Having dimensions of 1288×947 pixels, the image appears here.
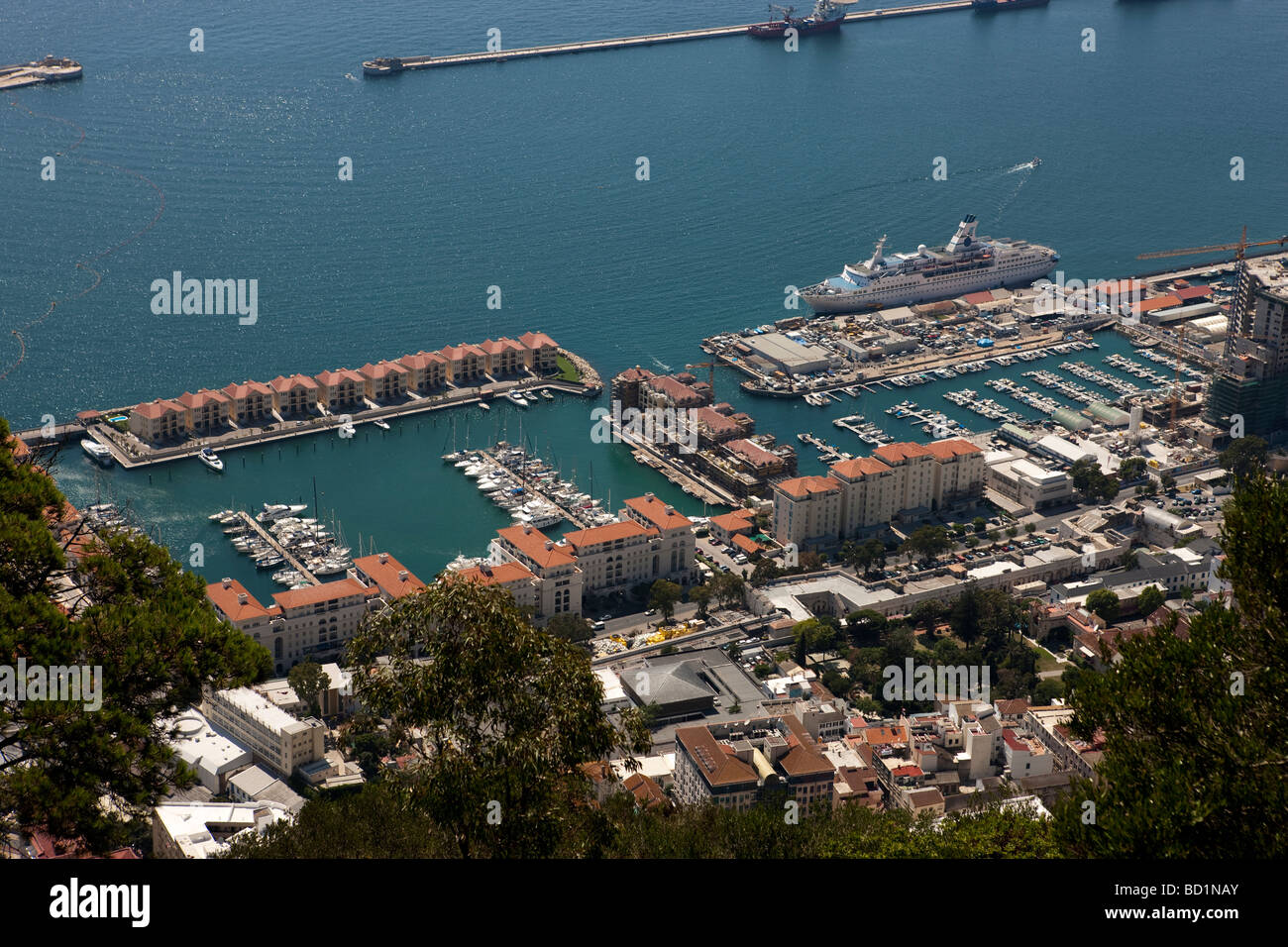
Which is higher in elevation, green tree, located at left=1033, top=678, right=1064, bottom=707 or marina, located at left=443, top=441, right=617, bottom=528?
marina, located at left=443, top=441, right=617, bottom=528

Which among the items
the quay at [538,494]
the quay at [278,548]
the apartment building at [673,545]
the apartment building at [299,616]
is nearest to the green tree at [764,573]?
the apartment building at [673,545]

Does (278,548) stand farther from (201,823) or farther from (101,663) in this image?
(101,663)

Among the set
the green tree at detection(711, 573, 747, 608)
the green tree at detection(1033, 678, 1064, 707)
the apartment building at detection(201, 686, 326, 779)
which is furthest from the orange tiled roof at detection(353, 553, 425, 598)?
the green tree at detection(1033, 678, 1064, 707)

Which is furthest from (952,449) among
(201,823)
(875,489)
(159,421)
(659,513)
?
(201,823)

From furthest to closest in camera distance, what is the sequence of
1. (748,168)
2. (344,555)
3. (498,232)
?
(748,168)
(498,232)
(344,555)

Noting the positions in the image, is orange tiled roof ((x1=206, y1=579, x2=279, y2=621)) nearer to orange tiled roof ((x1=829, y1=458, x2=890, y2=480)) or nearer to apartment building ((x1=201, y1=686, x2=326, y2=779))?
apartment building ((x1=201, y1=686, x2=326, y2=779))
